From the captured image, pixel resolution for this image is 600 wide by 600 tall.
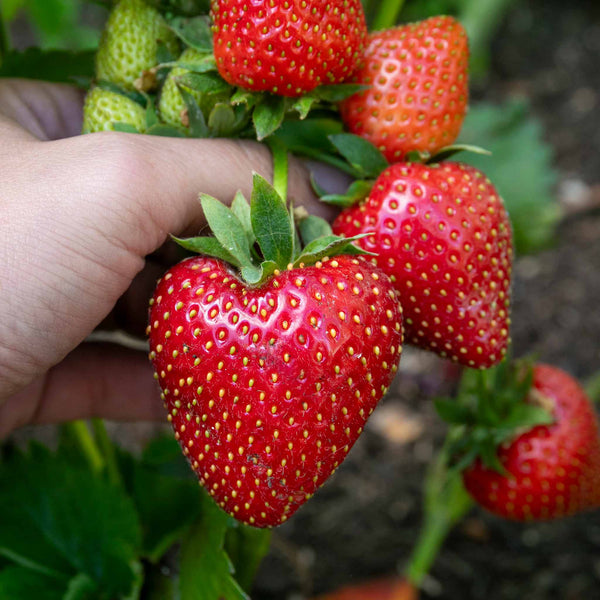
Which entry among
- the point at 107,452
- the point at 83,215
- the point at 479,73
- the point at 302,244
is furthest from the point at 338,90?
the point at 479,73

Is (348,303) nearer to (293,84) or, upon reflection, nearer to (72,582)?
(293,84)

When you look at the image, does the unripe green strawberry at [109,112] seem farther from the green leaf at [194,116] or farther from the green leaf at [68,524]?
the green leaf at [68,524]

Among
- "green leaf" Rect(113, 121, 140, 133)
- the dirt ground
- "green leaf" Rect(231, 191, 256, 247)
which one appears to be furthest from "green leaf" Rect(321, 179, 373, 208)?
the dirt ground

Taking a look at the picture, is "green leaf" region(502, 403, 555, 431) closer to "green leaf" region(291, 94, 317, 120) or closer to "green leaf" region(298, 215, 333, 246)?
"green leaf" region(298, 215, 333, 246)

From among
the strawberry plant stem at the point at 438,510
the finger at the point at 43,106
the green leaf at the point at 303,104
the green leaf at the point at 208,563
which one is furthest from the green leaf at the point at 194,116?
the strawberry plant stem at the point at 438,510

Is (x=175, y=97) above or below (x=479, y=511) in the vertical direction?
above

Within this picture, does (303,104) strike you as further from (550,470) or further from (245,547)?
(550,470)
